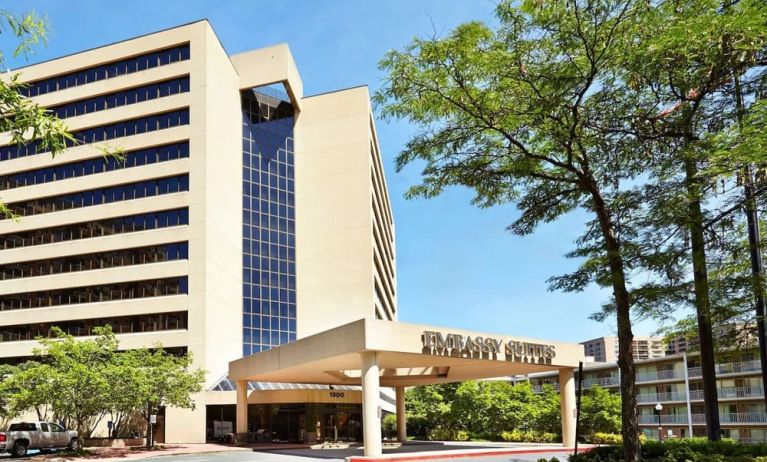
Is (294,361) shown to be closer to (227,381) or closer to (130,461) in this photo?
(130,461)

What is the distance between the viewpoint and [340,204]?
64.0 metres

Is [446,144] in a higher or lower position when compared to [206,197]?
lower

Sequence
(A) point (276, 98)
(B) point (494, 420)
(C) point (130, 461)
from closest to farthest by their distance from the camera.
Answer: (C) point (130, 461) → (B) point (494, 420) → (A) point (276, 98)

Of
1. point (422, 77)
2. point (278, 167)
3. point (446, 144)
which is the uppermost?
point (278, 167)

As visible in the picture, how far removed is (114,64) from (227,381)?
3119 cm

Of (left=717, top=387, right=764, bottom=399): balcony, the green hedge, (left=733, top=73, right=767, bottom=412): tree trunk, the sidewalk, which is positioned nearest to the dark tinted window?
the sidewalk

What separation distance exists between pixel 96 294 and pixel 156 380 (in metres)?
18.9

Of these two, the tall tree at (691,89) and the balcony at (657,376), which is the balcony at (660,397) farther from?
the tall tree at (691,89)

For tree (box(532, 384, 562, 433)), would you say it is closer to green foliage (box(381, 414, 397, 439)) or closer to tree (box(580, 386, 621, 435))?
tree (box(580, 386, 621, 435))

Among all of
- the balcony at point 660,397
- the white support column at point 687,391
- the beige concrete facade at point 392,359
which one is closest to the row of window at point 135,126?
the beige concrete facade at point 392,359

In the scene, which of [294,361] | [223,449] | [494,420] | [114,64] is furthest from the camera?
[114,64]

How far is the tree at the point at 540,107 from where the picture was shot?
15.9 metres

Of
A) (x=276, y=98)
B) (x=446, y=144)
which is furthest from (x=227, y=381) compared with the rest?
(x=446, y=144)

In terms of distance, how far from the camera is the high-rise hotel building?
178 feet
